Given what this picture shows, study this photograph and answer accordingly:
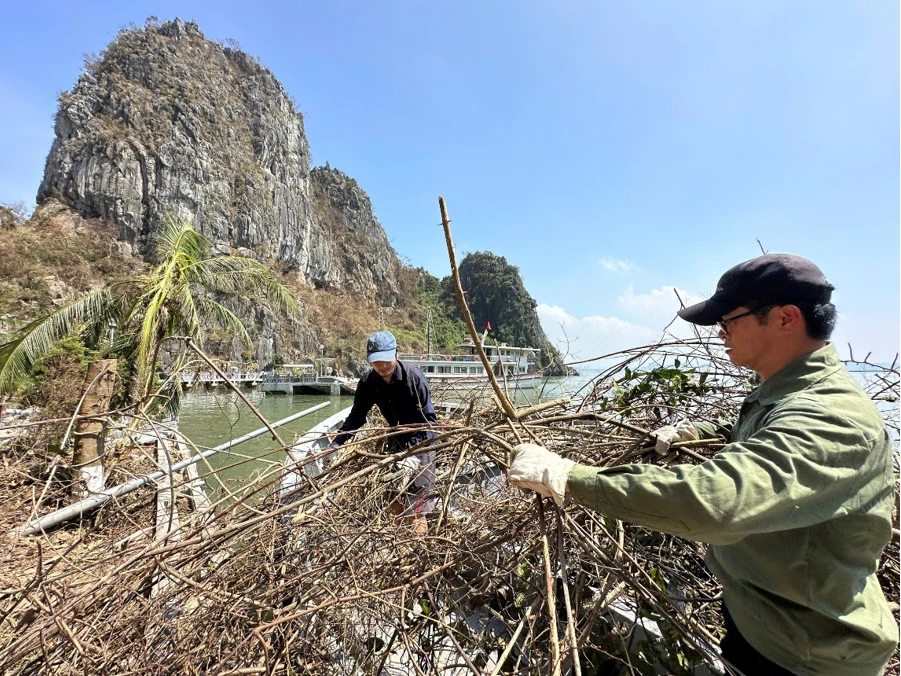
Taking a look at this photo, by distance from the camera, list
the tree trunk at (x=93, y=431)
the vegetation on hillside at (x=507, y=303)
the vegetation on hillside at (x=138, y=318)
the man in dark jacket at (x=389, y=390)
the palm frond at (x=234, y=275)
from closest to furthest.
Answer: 1. the man in dark jacket at (x=389, y=390)
2. the tree trunk at (x=93, y=431)
3. the vegetation on hillside at (x=138, y=318)
4. the palm frond at (x=234, y=275)
5. the vegetation on hillside at (x=507, y=303)

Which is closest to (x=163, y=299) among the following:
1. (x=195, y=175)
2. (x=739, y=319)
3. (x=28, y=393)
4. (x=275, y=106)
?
(x=28, y=393)

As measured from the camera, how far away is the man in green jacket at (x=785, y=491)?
82cm

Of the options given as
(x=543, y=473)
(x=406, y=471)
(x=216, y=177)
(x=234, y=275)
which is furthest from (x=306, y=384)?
(x=543, y=473)

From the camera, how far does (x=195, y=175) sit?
4275 cm

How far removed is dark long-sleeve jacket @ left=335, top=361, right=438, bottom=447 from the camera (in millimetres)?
3352

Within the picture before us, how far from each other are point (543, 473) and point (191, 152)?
2067 inches

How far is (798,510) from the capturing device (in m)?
0.84

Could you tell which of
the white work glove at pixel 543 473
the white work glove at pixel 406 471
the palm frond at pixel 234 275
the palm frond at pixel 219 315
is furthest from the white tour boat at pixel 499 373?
the palm frond at pixel 219 315

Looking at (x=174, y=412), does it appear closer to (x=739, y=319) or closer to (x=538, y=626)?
(x=538, y=626)

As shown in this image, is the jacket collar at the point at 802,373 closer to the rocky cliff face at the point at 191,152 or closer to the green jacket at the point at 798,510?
the green jacket at the point at 798,510

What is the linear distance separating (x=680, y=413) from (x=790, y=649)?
5.37 ft

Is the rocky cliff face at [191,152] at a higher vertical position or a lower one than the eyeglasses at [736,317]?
higher

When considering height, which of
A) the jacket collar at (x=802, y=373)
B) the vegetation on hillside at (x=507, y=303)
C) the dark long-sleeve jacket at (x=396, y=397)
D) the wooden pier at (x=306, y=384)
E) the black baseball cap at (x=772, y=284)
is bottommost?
the wooden pier at (x=306, y=384)

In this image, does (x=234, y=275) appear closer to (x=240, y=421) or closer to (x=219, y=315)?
(x=219, y=315)
